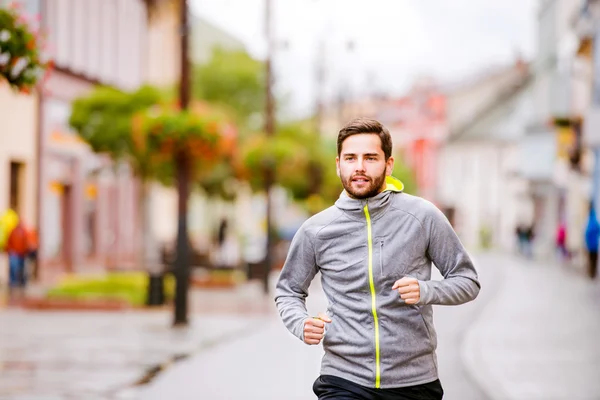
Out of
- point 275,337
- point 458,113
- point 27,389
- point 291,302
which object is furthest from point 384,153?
point 458,113

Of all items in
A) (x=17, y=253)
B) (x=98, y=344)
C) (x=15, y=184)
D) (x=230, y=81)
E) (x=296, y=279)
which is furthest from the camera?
(x=230, y=81)

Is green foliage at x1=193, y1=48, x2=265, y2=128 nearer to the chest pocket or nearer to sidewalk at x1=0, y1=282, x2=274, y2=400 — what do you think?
sidewalk at x1=0, y1=282, x2=274, y2=400

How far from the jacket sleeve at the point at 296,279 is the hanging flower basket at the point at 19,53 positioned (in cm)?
606

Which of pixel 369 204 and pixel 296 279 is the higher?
pixel 369 204

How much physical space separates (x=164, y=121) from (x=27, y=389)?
317 inches

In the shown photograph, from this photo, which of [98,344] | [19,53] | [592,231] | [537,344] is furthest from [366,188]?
[592,231]

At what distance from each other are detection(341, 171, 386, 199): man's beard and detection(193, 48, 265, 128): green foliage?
57.4 meters

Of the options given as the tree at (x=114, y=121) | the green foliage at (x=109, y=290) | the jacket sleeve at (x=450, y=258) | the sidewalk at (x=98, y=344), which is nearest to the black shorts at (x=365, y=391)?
the jacket sleeve at (x=450, y=258)

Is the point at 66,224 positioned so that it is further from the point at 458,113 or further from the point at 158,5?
the point at 458,113

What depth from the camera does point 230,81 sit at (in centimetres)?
6291

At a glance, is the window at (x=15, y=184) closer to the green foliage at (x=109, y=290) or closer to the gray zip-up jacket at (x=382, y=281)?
the green foliage at (x=109, y=290)

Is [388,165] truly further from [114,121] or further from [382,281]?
[114,121]

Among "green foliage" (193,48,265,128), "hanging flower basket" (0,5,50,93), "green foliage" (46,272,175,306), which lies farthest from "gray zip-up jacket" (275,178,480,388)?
"green foliage" (193,48,265,128)

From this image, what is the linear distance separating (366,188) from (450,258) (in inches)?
16.0
